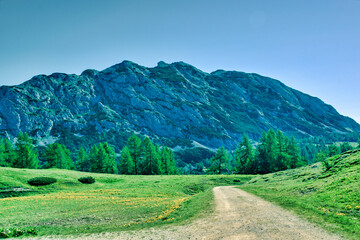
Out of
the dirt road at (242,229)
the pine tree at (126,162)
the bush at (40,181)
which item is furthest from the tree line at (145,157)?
the dirt road at (242,229)

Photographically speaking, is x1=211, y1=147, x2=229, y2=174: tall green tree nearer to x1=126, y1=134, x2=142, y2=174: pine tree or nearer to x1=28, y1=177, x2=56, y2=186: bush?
x1=126, y1=134, x2=142, y2=174: pine tree

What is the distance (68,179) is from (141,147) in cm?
3792

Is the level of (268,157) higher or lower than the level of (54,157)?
lower

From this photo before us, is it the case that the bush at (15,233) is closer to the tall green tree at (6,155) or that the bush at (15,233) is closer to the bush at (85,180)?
the bush at (85,180)

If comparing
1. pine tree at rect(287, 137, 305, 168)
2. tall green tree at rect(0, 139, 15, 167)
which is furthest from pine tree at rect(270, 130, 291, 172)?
tall green tree at rect(0, 139, 15, 167)

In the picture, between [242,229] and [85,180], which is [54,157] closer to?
[85,180]

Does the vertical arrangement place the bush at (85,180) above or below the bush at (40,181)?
below

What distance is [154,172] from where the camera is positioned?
297 feet

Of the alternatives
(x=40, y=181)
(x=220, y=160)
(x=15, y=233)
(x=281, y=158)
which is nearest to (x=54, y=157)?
(x=40, y=181)

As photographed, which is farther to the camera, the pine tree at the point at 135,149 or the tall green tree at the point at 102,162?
the tall green tree at the point at 102,162

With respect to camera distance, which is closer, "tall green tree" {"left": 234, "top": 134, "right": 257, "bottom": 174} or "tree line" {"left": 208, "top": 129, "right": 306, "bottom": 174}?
"tree line" {"left": 208, "top": 129, "right": 306, "bottom": 174}

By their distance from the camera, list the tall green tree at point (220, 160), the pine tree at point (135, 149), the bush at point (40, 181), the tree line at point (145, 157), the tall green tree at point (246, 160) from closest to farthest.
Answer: the bush at point (40, 181) → the tree line at point (145, 157) → the pine tree at point (135, 149) → the tall green tree at point (246, 160) → the tall green tree at point (220, 160)

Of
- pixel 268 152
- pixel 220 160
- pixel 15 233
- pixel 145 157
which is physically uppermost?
pixel 145 157

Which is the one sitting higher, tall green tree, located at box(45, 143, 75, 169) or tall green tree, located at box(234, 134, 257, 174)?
tall green tree, located at box(45, 143, 75, 169)
